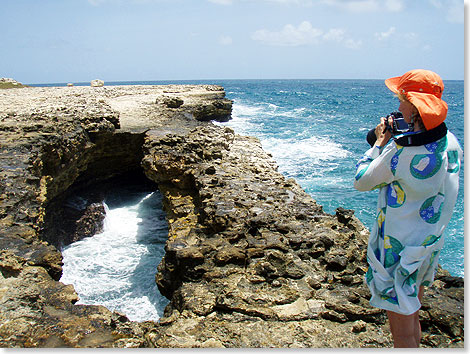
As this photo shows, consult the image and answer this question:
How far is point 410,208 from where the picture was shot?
82.5 inches

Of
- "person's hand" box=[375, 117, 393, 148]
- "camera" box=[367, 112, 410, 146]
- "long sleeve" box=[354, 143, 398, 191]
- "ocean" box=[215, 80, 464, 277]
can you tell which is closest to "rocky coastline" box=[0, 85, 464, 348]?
"long sleeve" box=[354, 143, 398, 191]

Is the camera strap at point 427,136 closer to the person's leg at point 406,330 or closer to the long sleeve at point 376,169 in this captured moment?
the long sleeve at point 376,169

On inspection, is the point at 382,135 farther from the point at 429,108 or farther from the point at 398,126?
the point at 429,108

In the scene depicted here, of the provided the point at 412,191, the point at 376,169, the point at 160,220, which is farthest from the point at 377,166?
the point at 160,220

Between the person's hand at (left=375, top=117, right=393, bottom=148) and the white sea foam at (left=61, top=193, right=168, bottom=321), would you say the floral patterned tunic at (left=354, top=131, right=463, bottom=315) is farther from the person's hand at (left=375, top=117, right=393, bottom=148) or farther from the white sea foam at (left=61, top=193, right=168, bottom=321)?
the white sea foam at (left=61, top=193, right=168, bottom=321)

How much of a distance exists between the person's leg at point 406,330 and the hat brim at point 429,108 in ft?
3.59

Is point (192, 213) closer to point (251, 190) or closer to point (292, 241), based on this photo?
point (251, 190)

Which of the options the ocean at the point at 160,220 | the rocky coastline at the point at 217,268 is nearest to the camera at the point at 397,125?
the rocky coastline at the point at 217,268

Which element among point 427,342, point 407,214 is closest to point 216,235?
point 427,342

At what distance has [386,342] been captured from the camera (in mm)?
3189

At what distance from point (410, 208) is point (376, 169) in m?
0.29

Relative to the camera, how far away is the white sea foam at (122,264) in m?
7.00

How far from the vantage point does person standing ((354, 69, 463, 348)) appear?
201 cm

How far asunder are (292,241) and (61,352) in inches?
114
